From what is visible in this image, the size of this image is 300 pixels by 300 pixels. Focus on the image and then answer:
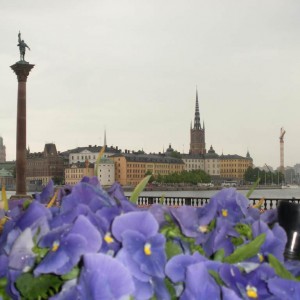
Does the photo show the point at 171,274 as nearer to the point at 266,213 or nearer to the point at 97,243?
the point at 97,243

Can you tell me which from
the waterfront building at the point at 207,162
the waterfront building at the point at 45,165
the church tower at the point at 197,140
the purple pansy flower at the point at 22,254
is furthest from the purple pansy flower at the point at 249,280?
the church tower at the point at 197,140

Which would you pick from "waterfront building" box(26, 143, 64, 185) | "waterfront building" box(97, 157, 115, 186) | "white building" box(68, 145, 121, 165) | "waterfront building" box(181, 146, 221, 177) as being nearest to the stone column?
"waterfront building" box(97, 157, 115, 186)

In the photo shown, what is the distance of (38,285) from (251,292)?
367 mm

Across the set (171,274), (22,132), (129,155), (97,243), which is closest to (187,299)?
(171,274)

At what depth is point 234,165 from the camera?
154875 millimetres

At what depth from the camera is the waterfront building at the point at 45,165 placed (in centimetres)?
12556

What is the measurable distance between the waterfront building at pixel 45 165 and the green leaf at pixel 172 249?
4904 inches

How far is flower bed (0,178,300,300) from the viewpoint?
39.9 inches

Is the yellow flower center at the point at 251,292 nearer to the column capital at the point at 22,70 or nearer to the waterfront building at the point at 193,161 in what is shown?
the column capital at the point at 22,70

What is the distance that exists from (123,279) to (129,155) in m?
123

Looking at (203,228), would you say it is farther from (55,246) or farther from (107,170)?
(107,170)

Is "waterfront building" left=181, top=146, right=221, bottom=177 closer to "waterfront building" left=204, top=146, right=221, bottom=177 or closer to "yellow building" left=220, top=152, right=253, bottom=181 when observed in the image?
"waterfront building" left=204, top=146, right=221, bottom=177

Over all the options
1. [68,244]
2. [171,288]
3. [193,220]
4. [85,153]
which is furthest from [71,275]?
[85,153]

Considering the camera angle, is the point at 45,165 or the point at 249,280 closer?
the point at 249,280
